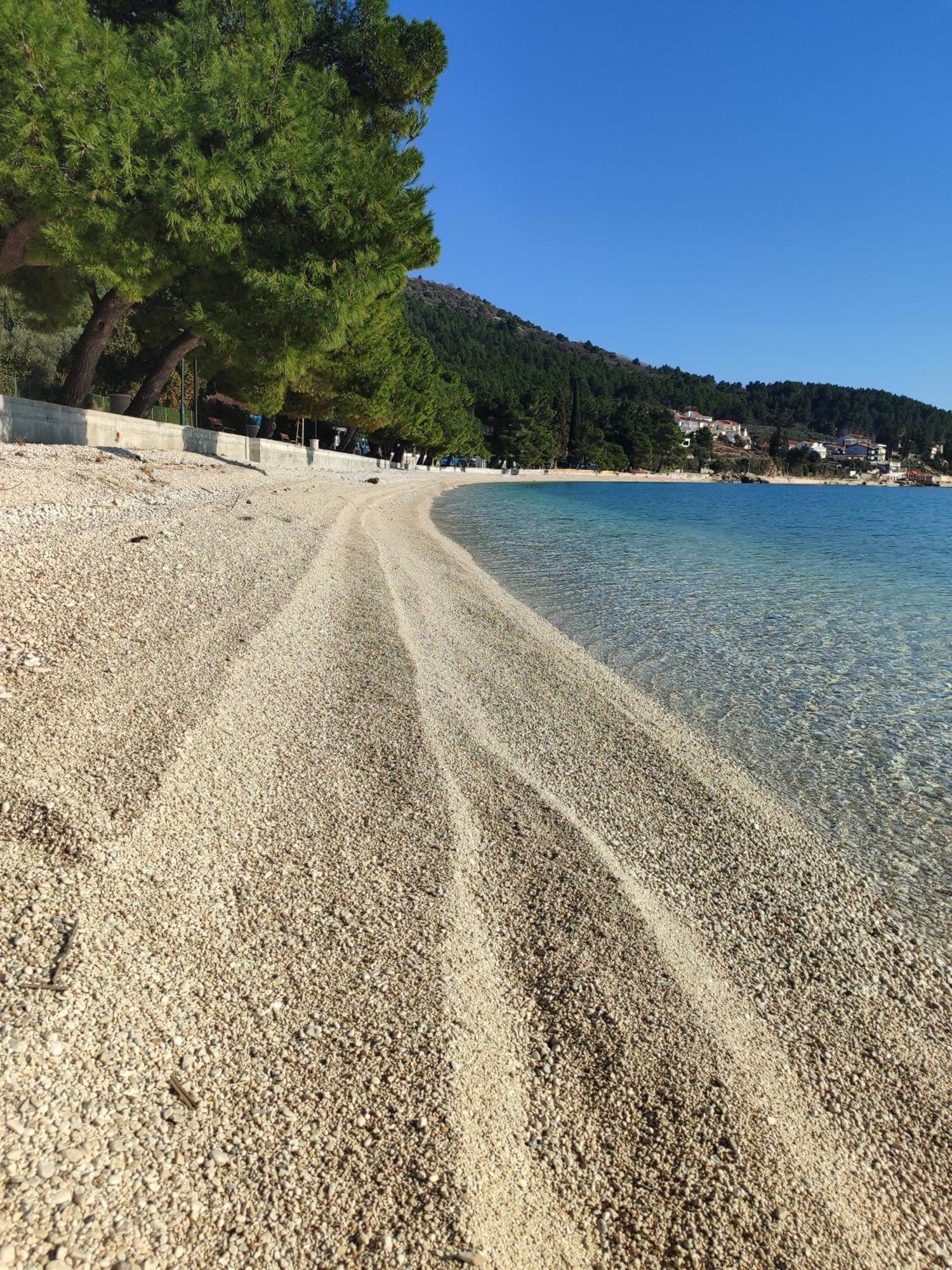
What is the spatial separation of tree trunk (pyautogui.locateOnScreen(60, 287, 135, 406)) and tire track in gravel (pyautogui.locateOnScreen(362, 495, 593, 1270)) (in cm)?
2032

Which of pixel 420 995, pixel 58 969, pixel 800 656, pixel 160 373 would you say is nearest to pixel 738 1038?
pixel 420 995

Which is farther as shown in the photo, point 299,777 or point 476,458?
point 476,458

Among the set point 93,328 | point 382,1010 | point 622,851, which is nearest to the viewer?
point 382,1010

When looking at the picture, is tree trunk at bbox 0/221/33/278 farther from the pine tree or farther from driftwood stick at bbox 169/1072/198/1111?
the pine tree

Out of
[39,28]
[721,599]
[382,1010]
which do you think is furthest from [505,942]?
[39,28]

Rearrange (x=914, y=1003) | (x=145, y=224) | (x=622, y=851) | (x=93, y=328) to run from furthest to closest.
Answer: (x=93, y=328)
(x=145, y=224)
(x=622, y=851)
(x=914, y=1003)

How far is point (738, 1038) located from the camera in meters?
2.63

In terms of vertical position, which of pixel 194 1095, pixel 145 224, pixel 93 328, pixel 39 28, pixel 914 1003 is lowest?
pixel 914 1003

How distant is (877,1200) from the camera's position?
207 centimetres

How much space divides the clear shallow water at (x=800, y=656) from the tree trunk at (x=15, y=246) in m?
11.1

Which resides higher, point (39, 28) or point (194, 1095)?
point (39, 28)

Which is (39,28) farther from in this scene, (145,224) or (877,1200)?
(877,1200)

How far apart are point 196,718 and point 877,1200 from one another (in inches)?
155

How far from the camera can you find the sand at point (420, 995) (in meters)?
1.86
